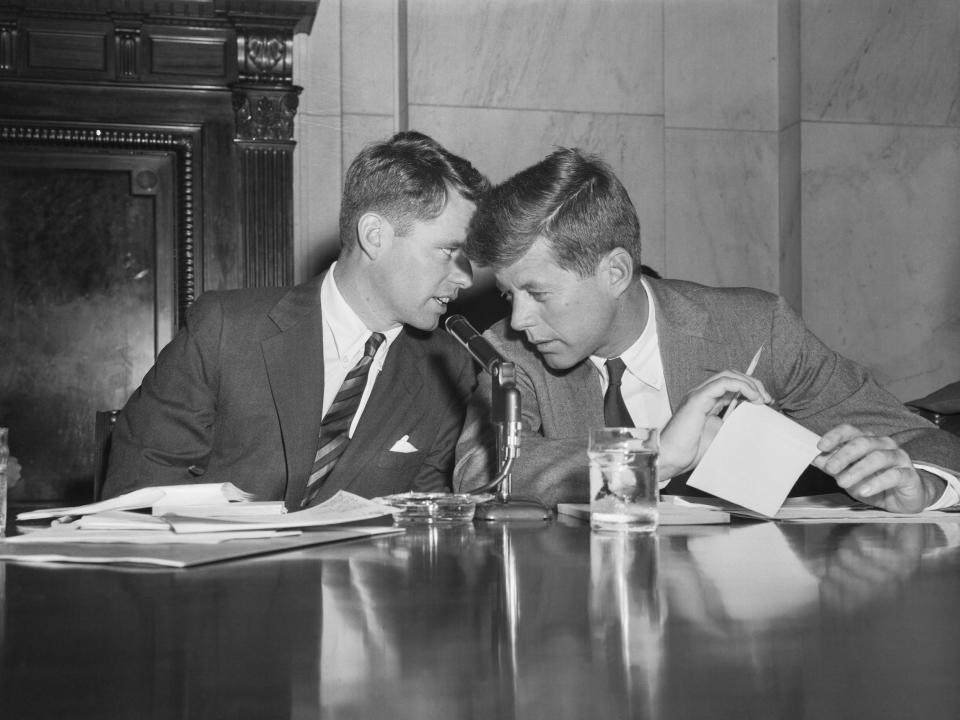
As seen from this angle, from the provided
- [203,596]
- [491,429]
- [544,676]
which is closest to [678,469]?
[491,429]

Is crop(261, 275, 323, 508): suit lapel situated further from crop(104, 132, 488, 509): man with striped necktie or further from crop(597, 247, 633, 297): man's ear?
crop(597, 247, 633, 297): man's ear

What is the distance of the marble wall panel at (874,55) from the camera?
378 centimetres

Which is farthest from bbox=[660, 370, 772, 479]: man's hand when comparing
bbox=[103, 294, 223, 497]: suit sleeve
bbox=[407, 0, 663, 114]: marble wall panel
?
bbox=[407, 0, 663, 114]: marble wall panel

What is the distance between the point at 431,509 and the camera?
159 cm

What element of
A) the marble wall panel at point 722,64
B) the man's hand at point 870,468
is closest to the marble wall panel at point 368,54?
the marble wall panel at point 722,64

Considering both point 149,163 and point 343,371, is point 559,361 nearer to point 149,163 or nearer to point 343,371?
point 343,371

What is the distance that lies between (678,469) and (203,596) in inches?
41.8

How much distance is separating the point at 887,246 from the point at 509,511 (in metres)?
2.63

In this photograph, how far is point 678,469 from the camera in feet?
6.03

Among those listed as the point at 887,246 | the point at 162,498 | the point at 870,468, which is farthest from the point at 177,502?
the point at 887,246

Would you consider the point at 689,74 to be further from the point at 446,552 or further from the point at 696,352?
the point at 446,552

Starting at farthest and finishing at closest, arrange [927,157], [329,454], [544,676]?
1. [927,157]
2. [329,454]
3. [544,676]

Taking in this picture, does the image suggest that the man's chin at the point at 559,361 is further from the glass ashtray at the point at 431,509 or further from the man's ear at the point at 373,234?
the glass ashtray at the point at 431,509

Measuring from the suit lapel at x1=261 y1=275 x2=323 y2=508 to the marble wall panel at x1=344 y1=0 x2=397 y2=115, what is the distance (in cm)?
145
